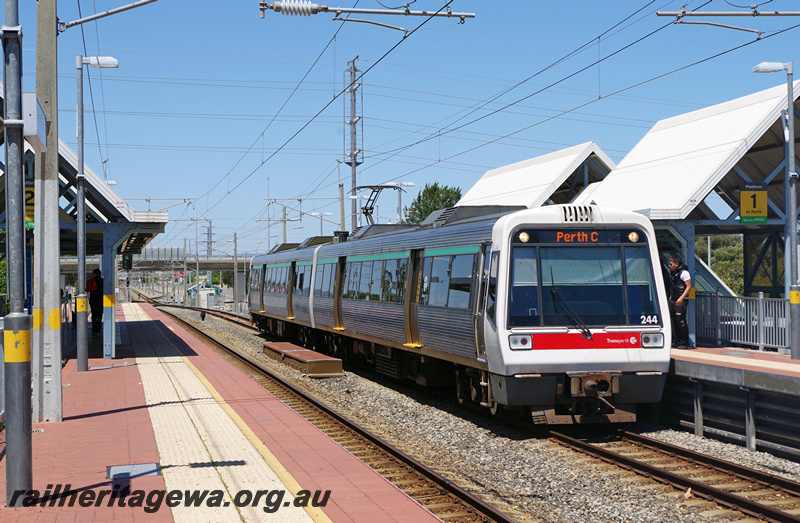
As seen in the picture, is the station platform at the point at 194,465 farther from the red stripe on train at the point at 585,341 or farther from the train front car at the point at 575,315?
the red stripe on train at the point at 585,341

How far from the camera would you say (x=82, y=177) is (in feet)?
58.2

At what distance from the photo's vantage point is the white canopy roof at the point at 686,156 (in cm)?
1777

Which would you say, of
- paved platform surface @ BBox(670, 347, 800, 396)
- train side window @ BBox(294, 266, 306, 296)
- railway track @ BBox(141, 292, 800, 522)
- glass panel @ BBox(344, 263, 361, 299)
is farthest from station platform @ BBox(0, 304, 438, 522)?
train side window @ BBox(294, 266, 306, 296)

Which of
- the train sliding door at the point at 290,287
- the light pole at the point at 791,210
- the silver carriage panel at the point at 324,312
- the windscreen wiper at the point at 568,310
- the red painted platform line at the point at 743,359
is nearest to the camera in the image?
the windscreen wiper at the point at 568,310

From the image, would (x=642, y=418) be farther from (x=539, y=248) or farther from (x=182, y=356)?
(x=182, y=356)

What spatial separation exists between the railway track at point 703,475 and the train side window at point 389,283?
545 cm

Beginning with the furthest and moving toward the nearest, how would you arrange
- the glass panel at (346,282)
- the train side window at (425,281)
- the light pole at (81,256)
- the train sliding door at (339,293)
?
the train sliding door at (339,293), the glass panel at (346,282), the light pole at (81,256), the train side window at (425,281)

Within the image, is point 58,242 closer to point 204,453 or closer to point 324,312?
point 204,453

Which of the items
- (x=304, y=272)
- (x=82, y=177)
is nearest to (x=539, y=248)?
(x=82, y=177)

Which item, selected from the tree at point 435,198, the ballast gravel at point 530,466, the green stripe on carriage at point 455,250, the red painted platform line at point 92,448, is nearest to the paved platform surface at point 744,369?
the ballast gravel at point 530,466

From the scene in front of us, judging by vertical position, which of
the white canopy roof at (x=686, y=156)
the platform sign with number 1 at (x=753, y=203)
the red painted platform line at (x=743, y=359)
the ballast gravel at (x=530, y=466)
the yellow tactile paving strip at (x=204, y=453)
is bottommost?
the ballast gravel at (x=530, y=466)

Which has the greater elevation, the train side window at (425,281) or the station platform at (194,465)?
the train side window at (425,281)

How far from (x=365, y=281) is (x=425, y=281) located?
12.5 ft

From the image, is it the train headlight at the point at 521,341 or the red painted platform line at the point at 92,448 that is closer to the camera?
the red painted platform line at the point at 92,448
